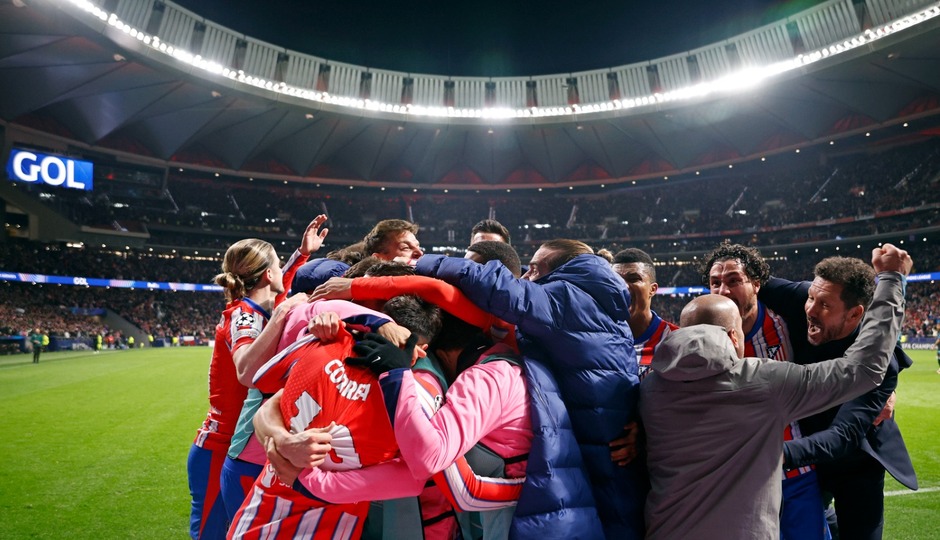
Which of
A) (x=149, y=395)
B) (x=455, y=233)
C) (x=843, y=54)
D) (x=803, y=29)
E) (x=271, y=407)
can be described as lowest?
(x=149, y=395)

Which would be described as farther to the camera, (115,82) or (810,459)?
(115,82)

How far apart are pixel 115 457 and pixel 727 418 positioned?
862 cm

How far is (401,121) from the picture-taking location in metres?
34.9

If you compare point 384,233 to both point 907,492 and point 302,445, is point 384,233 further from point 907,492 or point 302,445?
point 907,492

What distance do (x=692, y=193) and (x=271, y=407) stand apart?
158 feet

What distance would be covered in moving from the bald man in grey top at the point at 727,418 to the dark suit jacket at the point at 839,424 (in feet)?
2.20

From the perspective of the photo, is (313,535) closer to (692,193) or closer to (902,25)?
(902,25)

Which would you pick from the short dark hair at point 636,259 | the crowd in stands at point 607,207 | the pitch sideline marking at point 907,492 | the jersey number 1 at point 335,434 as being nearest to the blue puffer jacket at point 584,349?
the jersey number 1 at point 335,434

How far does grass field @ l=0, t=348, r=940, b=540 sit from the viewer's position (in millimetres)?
5398

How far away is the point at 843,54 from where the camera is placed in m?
26.6

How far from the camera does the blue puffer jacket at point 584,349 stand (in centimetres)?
225

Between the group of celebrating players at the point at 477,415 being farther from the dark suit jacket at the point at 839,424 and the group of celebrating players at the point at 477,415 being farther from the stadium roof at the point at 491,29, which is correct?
the stadium roof at the point at 491,29

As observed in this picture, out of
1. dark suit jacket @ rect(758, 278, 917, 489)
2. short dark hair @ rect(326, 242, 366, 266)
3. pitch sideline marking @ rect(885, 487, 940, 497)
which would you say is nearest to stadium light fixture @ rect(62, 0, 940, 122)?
short dark hair @ rect(326, 242, 366, 266)

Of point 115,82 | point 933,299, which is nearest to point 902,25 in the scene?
point 933,299
